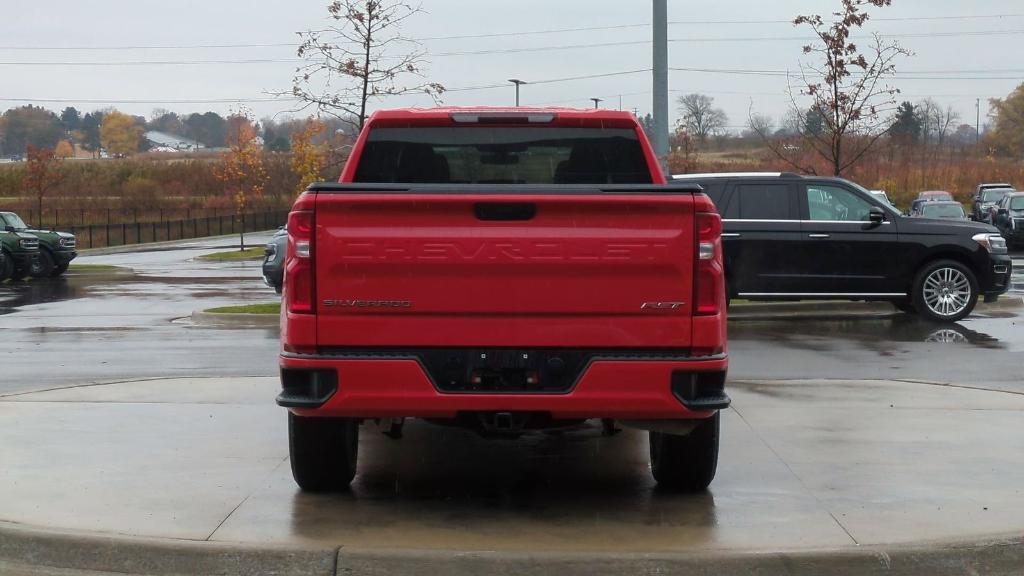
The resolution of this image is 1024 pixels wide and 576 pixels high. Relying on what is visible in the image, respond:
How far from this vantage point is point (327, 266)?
570 centimetres

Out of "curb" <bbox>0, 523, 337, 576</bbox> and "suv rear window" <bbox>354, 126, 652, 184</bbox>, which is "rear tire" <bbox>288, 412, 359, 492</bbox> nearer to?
"curb" <bbox>0, 523, 337, 576</bbox>

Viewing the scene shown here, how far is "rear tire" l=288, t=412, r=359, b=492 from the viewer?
649 cm

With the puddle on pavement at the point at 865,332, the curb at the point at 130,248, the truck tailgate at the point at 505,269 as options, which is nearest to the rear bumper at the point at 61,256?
the curb at the point at 130,248

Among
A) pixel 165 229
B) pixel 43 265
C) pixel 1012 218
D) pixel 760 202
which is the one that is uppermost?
pixel 760 202

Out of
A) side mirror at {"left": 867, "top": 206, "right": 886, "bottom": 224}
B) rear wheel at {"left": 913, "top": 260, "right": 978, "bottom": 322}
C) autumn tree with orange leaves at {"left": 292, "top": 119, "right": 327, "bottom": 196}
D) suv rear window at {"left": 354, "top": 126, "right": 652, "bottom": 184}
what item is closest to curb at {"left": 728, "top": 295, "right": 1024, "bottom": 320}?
rear wheel at {"left": 913, "top": 260, "right": 978, "bottom": 322}

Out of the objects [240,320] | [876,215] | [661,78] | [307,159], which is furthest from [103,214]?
[876,215]

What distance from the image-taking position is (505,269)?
571 centimetres

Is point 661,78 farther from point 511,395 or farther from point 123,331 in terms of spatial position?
point 511,395

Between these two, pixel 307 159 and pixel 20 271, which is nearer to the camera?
pixel 20 271

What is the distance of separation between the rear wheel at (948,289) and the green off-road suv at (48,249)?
846 inches

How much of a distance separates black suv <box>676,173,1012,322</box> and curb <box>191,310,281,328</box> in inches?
245

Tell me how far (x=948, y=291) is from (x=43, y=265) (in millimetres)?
22121

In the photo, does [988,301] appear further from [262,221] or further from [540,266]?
[262,221]

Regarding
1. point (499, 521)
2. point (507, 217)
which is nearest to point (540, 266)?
point (507, 217)
